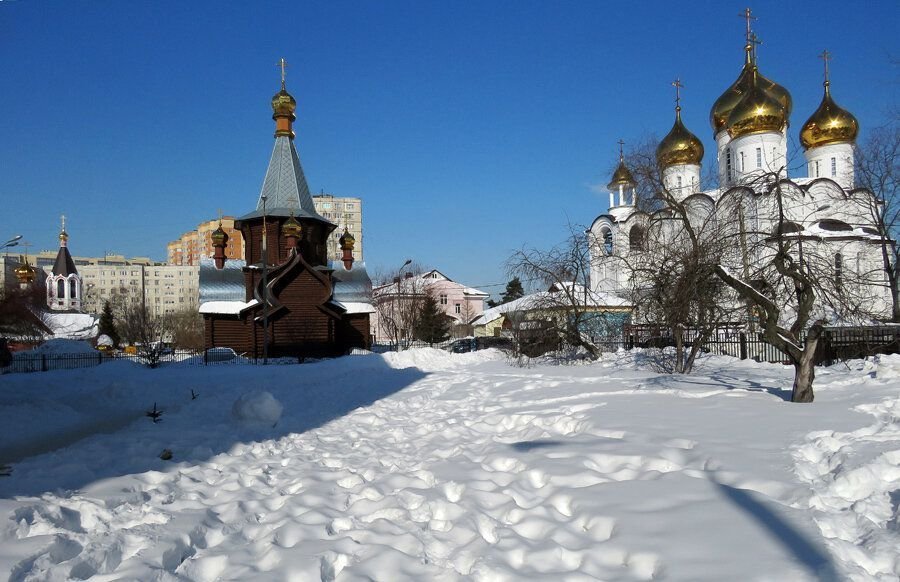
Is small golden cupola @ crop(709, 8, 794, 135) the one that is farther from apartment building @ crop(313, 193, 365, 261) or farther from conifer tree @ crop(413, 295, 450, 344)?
apartment building @ crop(313, 193, 365, 261)

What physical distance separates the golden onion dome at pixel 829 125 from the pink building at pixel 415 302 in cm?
2780

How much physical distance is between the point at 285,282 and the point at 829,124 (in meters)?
33.2

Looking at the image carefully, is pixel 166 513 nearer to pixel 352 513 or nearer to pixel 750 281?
pixel 352 513

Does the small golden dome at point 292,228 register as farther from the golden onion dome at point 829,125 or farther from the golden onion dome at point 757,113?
the golden onion dome at point 829,125

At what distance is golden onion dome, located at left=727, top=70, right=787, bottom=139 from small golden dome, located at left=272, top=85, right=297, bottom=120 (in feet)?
83.7

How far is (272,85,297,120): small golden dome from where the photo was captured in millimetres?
30578

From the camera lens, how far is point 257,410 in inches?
368

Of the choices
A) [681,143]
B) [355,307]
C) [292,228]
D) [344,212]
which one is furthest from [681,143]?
[344,212]

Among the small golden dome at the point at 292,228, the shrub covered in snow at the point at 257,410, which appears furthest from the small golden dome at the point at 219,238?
the shrub covered in snow at the point at 257,410

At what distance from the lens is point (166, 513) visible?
4.78 meters

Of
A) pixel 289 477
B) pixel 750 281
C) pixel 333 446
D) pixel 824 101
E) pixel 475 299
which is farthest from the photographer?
pixel 475 299

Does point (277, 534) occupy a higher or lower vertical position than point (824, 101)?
lower

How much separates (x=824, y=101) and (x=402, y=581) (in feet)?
136

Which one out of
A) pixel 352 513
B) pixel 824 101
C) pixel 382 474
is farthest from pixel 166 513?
pixel 824 101
